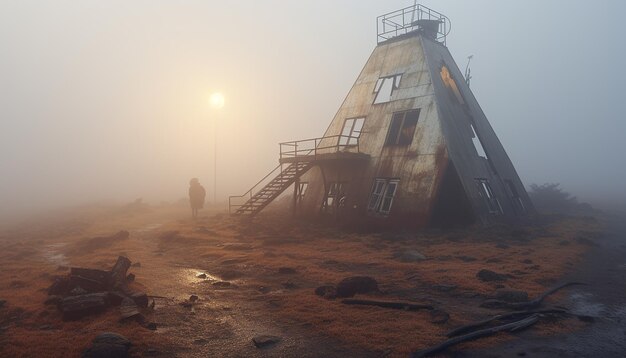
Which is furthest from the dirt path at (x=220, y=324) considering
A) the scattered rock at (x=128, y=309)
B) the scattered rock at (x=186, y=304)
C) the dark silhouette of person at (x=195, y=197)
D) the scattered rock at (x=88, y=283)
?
the dark silhouette of person at (x=195, y=197)

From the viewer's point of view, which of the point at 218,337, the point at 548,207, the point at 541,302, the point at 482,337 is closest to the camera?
the point at 482,337

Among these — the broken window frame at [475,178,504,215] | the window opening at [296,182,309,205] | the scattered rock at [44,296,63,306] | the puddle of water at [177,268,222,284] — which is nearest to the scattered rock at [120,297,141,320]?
the scattered rock at [44,296,63,306]

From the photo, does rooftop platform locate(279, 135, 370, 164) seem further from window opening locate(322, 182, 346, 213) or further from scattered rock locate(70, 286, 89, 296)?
scattered rock locate(70, 286, 89, 296)

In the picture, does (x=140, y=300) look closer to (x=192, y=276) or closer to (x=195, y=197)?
(x=192, y=276)

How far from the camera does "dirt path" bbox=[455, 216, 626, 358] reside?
730 centimetres

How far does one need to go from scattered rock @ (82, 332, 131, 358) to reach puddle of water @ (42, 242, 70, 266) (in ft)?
33.3

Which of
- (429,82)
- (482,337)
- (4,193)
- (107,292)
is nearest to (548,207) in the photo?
(429,82)

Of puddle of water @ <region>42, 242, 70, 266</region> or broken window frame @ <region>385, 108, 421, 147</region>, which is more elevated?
broken window frame @ <region>385, 108, 421, 147</region>

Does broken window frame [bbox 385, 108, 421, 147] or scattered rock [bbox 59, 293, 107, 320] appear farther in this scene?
broken window frame [bbox 385, 108, 421, 147]

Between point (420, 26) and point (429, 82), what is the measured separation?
21.7 ft

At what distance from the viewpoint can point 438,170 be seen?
71.8ft

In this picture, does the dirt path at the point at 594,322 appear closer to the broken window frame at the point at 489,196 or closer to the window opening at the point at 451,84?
the broken window frame at the point at 489,196

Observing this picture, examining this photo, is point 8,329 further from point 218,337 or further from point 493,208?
point 493,208

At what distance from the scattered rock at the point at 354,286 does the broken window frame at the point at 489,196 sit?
14.0 m
